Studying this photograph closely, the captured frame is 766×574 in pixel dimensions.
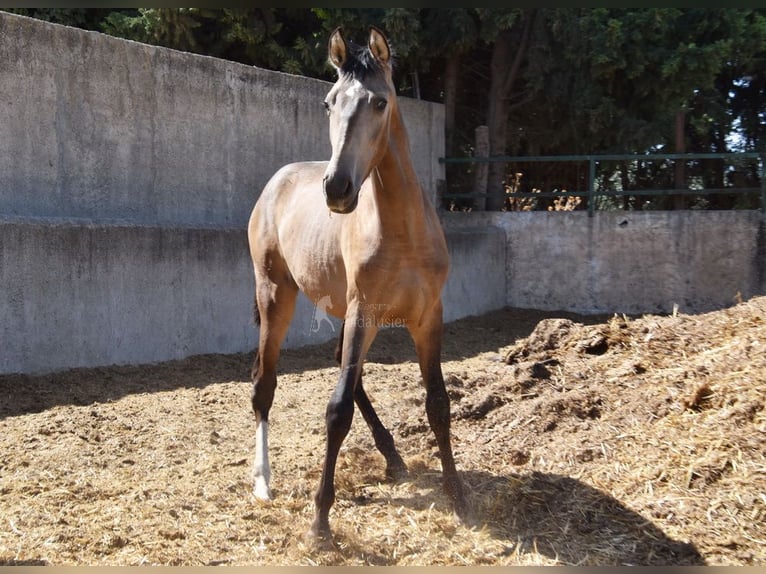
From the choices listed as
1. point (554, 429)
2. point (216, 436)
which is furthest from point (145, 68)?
point (554, 429)

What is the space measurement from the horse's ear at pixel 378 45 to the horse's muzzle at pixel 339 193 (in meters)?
0.79

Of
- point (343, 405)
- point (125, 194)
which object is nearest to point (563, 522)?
point (343, 405)

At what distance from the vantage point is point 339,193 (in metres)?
3.18

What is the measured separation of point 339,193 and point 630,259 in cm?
884

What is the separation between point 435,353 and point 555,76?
8288 mm

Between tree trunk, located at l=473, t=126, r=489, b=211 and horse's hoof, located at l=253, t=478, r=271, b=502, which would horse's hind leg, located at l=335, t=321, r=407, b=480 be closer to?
horse's hoof, located at l=253, t=478, r=271, b=502

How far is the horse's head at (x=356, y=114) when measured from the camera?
322 cm

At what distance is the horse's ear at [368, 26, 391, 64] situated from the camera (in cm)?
361

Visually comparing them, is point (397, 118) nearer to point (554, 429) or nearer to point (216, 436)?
point (554, 429)

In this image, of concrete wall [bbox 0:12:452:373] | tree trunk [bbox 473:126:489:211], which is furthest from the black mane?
tree trunk [bbox 473:126:489:211]

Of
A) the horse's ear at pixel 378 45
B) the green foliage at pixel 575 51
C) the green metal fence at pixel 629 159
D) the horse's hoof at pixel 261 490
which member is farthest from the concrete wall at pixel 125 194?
the horse's ear at pixel 378 45

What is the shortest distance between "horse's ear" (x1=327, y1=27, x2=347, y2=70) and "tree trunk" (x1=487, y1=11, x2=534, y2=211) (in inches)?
340

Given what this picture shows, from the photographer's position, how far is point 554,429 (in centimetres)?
468

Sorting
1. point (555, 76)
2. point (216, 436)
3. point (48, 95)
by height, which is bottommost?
point (216, 436)
